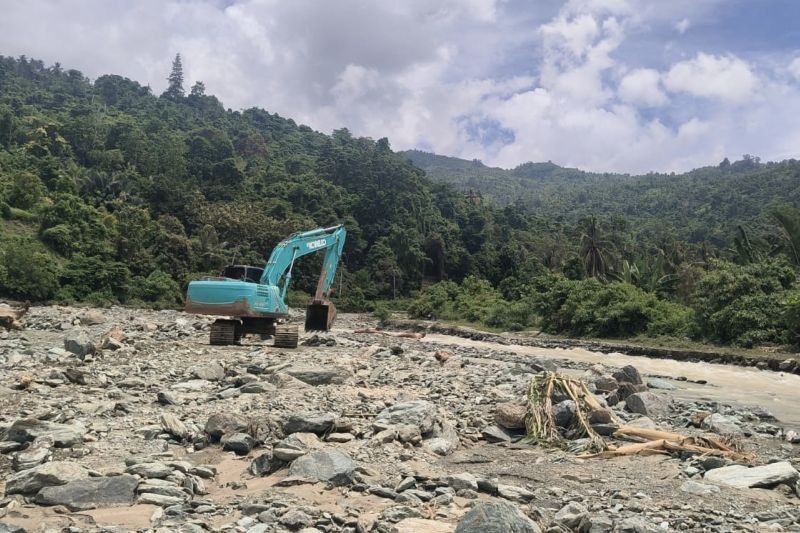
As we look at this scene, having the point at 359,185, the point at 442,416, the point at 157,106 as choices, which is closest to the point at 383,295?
the point at 359,185

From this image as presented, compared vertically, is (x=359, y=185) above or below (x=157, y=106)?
below

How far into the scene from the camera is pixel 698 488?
621cm

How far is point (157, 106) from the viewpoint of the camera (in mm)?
131625

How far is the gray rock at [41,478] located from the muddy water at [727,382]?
37.8 ft

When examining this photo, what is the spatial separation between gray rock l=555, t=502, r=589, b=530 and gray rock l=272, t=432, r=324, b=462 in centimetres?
271

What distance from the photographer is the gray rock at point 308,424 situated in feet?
25.3

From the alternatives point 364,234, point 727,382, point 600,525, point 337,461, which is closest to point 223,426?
point 337,461

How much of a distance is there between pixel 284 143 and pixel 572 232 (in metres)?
67.0

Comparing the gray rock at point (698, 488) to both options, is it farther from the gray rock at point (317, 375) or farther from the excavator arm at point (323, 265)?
the excavator arm at point (323, 265)

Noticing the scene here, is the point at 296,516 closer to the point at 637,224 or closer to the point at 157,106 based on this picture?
the point at 637,224

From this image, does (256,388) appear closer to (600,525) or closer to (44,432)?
(44,432)

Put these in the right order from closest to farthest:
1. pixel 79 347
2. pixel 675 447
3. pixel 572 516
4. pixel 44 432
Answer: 1. pixel 572 516
2. pixel 44 432
3. pixel 675 447
4. pixel 79 347

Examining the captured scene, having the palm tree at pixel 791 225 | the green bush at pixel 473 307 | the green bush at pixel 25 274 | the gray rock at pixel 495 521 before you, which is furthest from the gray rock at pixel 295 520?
the green bush at pixel 25 274

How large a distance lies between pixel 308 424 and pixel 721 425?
6622 mm
